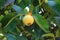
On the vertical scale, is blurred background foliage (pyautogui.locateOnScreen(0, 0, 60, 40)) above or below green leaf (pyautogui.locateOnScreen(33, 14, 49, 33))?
above

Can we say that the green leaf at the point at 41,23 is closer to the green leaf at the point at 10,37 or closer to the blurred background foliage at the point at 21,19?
the blurred background foliage at the point at 21,19

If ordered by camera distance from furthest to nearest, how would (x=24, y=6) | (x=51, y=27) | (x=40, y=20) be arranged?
(x=51, y=27), (x=24, y=6), (x=40, y=20)

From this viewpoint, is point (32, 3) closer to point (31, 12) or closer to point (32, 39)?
point (31, 12)

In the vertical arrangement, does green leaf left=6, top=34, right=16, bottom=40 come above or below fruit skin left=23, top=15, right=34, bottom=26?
below

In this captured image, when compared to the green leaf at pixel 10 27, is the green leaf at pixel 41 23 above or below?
below

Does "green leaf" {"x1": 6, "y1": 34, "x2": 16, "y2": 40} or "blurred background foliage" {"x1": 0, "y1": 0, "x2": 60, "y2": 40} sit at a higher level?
"blurred background foliage" {"x1": 0, "y1": 0, "x2": 60, "y2": 40}

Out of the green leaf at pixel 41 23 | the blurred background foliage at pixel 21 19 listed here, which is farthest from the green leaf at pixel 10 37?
the green leaf at pixel 41 23

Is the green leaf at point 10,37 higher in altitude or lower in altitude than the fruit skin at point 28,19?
lower

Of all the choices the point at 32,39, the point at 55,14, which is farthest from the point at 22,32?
the point at 55,14

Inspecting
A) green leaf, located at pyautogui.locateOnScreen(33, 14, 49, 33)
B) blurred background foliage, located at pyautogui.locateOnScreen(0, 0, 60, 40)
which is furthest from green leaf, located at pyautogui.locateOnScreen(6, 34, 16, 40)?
green leaf, located at pyautogui.locateOnScreen(33, 14, 49, 33)

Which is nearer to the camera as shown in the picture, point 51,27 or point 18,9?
point 18,9

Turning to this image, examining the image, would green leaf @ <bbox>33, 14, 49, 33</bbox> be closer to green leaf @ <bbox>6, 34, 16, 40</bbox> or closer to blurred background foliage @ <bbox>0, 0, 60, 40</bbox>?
blurred background foliage @ <bbox>0, 0, 60, 40</bbox>
